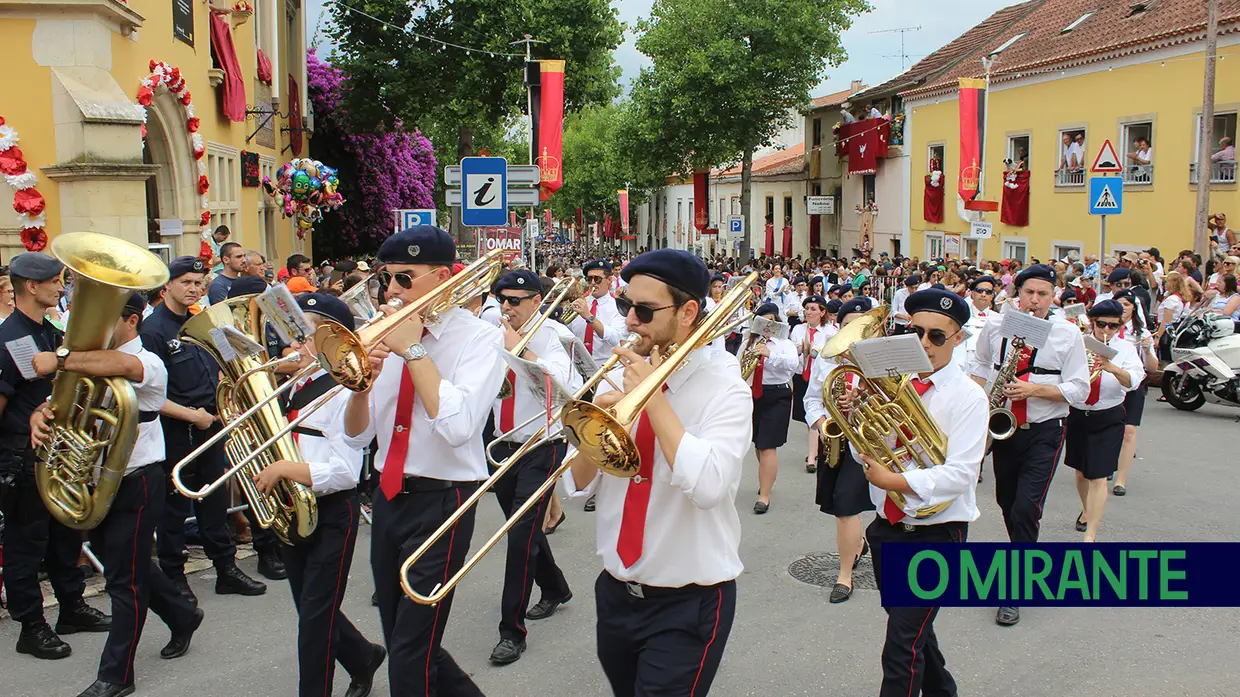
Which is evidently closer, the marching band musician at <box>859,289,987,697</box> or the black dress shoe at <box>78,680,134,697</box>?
the marching band musician at <box>859,289,987,697</box>

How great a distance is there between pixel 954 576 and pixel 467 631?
3.18 meters

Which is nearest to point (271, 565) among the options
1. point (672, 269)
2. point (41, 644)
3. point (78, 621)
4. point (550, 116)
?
point (78, 621)

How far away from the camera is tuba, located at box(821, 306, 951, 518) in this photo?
4.39m

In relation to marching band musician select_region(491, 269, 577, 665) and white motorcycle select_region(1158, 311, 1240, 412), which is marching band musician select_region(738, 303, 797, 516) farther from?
white motorcycle select_region(1158, 311, 1240, 412)

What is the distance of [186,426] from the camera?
6.60 meters

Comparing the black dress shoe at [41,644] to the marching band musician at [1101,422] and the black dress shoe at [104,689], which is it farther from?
the marching band musician at [1101,422]

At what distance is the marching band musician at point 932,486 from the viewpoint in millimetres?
4238

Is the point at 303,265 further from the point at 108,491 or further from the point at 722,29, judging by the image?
the point at 722,29

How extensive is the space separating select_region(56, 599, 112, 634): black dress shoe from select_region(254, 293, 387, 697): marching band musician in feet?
6.82

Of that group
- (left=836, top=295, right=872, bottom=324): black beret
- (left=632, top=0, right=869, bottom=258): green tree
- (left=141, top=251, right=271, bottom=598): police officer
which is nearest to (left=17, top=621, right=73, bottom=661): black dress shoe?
(left=141, top=251, right=271, bottom=598): police officer

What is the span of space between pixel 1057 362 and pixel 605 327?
15.7ft

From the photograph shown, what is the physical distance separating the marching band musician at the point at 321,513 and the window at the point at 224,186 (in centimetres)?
1404

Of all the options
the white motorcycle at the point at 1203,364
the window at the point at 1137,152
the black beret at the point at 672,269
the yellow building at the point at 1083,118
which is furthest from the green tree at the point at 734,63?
the black beret at the point at 672,269

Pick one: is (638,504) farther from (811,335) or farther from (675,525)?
(811,335)
